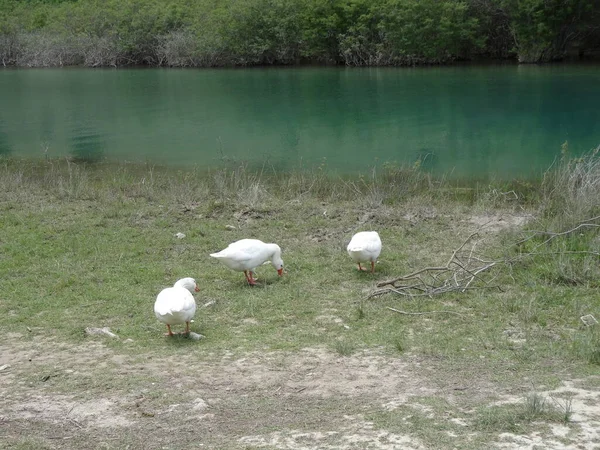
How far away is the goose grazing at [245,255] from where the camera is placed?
8367mm

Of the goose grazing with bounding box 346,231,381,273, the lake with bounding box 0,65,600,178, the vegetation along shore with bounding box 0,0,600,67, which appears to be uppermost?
the vegetation along shore with bounding box 0,0,600,67

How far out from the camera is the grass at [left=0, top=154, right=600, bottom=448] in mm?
6527

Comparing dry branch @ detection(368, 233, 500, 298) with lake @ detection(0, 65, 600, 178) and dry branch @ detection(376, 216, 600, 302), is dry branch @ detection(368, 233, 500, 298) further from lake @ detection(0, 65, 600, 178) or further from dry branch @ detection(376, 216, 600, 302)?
lake @ detection(0, 65, 600, 178)

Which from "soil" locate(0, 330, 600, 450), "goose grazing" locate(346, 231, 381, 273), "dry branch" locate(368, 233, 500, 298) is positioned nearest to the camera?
"soil" locate(0, 330, 600, 450)

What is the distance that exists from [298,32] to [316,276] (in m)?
42.8

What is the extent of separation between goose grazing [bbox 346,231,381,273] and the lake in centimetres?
880

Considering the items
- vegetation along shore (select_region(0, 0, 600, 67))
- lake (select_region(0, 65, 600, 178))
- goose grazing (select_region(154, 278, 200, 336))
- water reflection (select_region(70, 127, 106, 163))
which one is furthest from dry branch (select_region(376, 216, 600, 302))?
vegetation along shore (select_region(0, 0, 600, 67))

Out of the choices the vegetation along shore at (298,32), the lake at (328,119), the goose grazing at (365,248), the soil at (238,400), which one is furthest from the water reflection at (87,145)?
the vegetation along shore at (298,32)

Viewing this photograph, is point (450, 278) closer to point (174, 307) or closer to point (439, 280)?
point (439, 280)

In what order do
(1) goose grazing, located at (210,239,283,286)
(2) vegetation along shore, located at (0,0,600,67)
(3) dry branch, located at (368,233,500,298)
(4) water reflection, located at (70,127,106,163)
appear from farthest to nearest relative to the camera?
(2) vegetation along shore, located at (0,0,600,67) < (4) water reflection, located at (70,127,106,163) < (1) goose grazing, located at (210,239,283,286) < (3) dry branch, located at (368,233,500,298)

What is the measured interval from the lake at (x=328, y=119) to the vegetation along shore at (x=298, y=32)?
11.9 ft

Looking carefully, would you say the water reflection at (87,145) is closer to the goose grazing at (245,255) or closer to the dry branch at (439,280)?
the goose grazing at (245,255)

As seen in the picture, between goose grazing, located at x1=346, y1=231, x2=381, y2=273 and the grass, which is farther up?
goose grazing, located at x1=346, y1=231, x2=381, y2=273

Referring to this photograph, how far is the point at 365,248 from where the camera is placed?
8.66 metres
